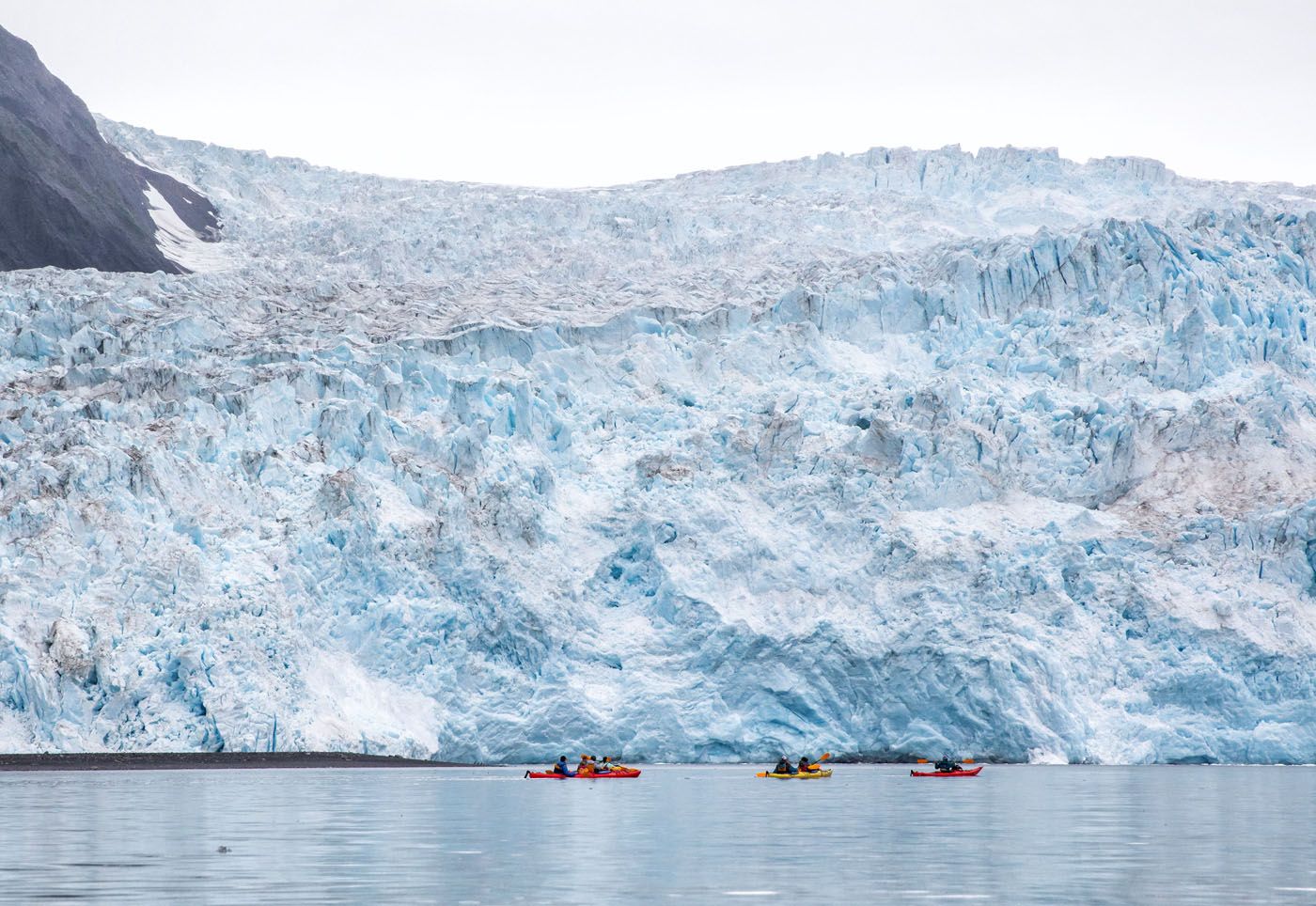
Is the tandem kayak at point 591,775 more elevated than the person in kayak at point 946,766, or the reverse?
the person in kayak at point 946,766

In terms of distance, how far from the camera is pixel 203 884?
16359mm

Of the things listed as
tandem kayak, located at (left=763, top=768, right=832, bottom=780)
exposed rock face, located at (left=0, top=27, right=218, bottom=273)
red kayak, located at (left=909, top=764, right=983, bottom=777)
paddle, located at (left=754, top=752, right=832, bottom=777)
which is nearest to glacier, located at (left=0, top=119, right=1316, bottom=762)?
paddle, located at (left=754, top=752, right=832, bottom=777)

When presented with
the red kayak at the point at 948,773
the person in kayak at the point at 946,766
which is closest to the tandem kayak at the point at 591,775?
the red kayak at the point at 948,773

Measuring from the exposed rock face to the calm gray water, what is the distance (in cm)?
2757

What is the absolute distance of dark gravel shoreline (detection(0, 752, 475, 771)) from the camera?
35.3 metres

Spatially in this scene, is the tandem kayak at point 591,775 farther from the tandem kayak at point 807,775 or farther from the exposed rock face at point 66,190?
the exposed rock face at point 66,190

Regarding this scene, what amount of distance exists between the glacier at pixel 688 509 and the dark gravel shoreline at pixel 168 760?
34 cm

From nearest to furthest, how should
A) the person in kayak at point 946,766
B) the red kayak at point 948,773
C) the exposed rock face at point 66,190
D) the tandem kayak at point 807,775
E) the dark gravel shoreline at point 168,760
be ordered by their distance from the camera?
the dark gravel shoreline at point 168,760 < the tandem kayak at point 807,775 < the red kayak at point 948,773 < the person in kayak at point 946,766 < the exposed rock face at point 66,190

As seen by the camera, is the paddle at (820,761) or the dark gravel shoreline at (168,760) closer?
the dark gravel shoreline at (168,760)

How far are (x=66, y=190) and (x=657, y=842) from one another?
47390 mm

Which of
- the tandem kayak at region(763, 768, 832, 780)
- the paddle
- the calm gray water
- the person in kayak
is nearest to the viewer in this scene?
the calm gray water

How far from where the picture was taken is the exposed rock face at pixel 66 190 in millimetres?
58625

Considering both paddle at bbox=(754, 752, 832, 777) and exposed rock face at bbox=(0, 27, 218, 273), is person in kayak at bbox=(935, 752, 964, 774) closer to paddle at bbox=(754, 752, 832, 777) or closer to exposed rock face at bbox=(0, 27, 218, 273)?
paddle at bbox=(754, 752, 832, 777)

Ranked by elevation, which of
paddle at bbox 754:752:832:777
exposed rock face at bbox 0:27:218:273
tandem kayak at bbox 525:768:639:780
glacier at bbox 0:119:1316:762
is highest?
exposed rock face at bbox 0:27:218:273
